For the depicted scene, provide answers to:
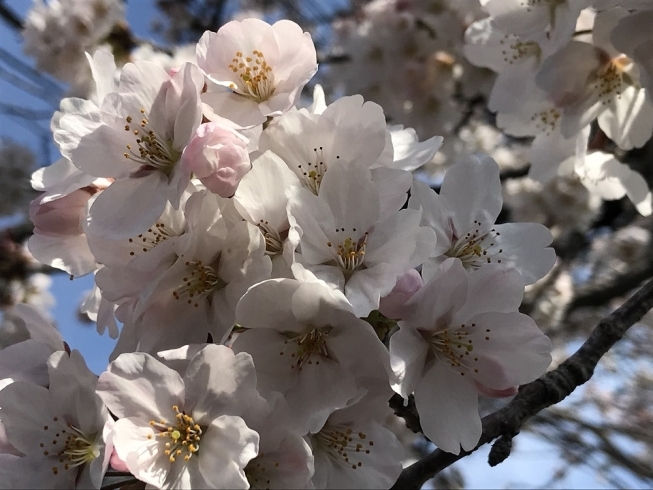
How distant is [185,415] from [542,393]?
1.59 feet

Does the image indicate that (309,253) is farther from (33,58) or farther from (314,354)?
(33,58)

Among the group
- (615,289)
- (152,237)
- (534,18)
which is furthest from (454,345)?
(615,289)

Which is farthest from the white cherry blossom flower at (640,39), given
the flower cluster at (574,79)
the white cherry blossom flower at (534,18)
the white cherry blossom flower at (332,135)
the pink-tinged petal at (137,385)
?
the pink-tinged petal at (137,385)

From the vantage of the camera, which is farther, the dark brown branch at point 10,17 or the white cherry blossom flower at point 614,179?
the dark brown branch at point 10,17

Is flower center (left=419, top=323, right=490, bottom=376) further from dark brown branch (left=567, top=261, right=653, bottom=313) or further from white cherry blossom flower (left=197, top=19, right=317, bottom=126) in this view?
dark brown branch (left=567, top=261, right=653, bottom=313)

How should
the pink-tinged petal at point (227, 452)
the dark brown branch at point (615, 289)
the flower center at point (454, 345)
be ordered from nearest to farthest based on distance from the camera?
the pink-tinged petal at point (227, 452), the flower center at point (454, 345), the dark brown branch at point (615, 289)

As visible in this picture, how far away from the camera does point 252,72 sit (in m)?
0.76

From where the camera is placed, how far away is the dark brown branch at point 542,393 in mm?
712

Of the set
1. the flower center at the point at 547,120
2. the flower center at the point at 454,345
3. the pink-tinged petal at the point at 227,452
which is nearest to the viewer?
the pink-tinged petal at the point at 227,452

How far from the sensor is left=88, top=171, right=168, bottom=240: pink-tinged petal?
2.11 feet

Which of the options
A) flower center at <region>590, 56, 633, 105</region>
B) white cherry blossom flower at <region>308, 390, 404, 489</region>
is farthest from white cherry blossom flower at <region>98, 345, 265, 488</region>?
flower center at <region>590, 56, 633, 105</region>

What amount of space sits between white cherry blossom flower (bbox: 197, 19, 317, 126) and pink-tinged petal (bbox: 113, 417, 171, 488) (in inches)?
15.4

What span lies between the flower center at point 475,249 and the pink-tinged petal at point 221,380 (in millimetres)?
312

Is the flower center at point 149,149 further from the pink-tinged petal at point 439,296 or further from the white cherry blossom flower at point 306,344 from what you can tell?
the pink-tinged petal at point 439,296
